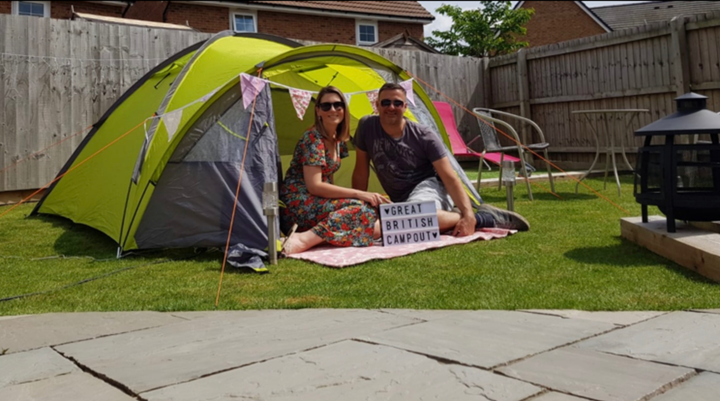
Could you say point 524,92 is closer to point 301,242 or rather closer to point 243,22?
point 301,242

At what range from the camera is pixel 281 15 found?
17.5 m

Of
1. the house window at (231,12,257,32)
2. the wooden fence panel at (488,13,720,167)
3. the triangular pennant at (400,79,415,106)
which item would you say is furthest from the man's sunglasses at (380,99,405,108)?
the house window at (231,12,257,32)

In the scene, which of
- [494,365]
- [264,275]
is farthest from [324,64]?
[494,365]

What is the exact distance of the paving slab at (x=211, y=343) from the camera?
1.94m

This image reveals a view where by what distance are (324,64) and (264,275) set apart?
2375 millimetres

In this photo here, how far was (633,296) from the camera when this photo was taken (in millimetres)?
2678

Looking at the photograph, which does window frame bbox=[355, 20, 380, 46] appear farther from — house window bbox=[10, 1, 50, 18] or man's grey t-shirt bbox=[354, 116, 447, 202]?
man's grey t-shirt bbox=[354, 116, 447, 202]

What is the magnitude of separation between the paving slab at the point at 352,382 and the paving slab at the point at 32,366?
1.40 feet

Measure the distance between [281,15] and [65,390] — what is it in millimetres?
16634

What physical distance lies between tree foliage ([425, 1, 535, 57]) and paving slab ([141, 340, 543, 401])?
2161 cm

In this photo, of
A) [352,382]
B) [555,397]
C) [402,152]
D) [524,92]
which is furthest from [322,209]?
[524,92]

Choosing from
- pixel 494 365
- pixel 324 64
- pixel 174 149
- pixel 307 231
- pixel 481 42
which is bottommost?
pixel 494 365

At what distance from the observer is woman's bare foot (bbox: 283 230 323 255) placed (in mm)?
3980

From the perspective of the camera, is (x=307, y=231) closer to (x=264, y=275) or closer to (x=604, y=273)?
(x=264, y=275)
